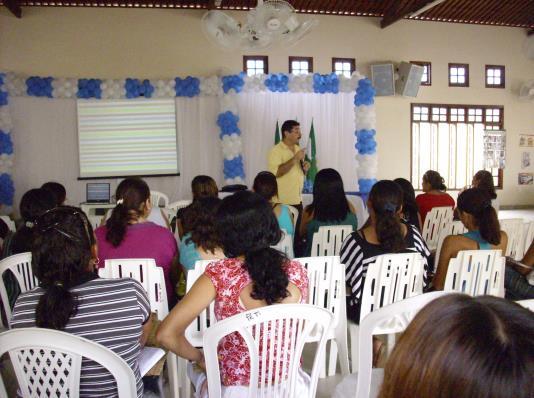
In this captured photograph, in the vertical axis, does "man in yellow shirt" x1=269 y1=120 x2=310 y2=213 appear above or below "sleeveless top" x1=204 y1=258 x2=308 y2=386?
above

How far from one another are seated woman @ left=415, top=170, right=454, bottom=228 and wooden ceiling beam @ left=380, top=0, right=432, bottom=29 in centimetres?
551

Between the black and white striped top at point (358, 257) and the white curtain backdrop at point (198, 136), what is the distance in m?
5.84

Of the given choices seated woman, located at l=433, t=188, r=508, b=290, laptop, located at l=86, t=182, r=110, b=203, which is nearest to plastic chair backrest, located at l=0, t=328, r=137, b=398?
seated woman, located at l=433, t=188, r=508, b=290

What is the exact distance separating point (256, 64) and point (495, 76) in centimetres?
566

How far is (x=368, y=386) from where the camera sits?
1.55 m

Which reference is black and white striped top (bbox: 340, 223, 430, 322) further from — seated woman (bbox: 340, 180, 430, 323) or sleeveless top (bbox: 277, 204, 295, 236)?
sleeveless top (bbox: 277, 204, 295, 236)

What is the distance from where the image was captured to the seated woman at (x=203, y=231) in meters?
2.51

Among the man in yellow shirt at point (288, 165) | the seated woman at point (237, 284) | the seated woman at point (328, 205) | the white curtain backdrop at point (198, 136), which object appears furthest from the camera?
the white curtain backdrop at point (198, 136)

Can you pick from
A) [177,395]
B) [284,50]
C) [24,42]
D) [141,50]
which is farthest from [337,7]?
[177,395]

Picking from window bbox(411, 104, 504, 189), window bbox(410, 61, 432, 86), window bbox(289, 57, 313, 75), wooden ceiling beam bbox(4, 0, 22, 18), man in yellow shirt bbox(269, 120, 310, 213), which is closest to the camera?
man in yellow shirt bbox(269, 120, 310, 213)

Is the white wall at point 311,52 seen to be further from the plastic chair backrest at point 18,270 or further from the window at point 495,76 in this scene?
the plastic chair backrest at point 18,270

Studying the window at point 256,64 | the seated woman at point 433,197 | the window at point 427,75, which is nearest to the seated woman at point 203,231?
the seated woman at point 433,197

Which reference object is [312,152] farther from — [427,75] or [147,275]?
[147,275]

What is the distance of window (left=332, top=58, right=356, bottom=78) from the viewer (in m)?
9.55
